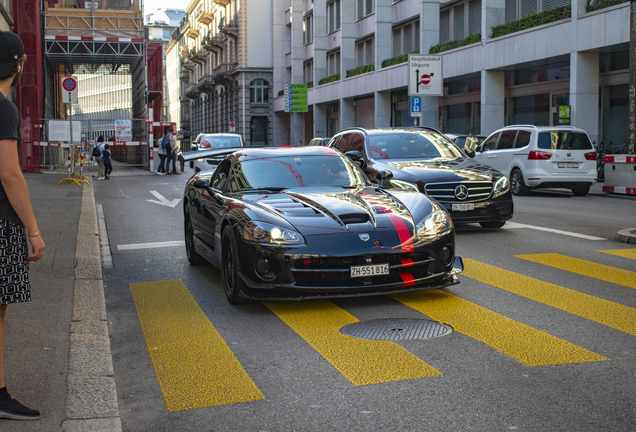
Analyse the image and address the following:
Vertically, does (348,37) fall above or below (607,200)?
above

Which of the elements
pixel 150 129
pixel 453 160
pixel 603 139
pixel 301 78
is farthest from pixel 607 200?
pixel 301 78

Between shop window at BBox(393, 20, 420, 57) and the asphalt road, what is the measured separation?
3340 centimetres

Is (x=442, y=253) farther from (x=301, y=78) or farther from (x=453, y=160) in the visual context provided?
(x=301, y=78)

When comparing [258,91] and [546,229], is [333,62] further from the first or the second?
[546,229]

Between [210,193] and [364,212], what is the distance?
6.69 feet

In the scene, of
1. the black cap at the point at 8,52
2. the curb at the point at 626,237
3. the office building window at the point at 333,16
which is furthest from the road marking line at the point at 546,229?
the office building window at the point at 333,16

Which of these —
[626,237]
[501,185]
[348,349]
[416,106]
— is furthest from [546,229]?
[416,106]

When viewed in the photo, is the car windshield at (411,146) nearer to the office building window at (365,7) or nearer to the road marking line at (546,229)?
the road marking line at (546,229)

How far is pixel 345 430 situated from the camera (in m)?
3.61

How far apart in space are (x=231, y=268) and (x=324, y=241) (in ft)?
3.14

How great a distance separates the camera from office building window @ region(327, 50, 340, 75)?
5281 centimetres

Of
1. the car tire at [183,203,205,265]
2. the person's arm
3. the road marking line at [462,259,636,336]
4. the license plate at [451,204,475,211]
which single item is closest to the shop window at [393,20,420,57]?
the license plate at [451,204,475,211]

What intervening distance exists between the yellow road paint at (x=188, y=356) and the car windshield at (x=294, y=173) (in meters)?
1.34

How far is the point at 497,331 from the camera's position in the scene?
17.7 feet
